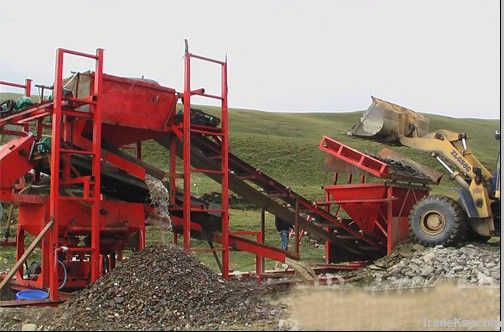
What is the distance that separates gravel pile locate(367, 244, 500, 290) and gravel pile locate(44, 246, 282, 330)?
3374mm

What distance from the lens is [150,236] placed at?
743 inches

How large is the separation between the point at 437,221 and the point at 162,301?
6.93 meters

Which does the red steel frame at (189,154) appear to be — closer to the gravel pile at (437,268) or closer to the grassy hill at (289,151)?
the gravel pile at (437,268)

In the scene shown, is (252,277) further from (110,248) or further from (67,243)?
(67,243)

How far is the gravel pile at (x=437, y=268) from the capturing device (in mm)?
11039

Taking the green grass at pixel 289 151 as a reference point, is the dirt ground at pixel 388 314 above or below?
below

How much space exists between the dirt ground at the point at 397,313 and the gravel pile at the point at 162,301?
0.95 metres

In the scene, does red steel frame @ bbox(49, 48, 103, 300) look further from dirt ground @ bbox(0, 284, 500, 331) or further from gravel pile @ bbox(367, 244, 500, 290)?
gravel pile @ bbox(367, 244, 500, 290)

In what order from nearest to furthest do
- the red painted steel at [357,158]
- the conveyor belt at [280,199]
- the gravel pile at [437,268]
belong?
the gravel pile at [437,268], the conveyor belt at [280,199], the red painted steel at [357,158]

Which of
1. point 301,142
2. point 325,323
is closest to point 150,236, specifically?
point 325,323

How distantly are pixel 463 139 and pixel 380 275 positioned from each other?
3.42 meters

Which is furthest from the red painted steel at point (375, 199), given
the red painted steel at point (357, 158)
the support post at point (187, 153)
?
the support post at point (187, 153)

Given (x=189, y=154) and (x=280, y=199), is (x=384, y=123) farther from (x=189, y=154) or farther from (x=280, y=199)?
(x=189, y=154)

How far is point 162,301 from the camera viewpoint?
325 inches
